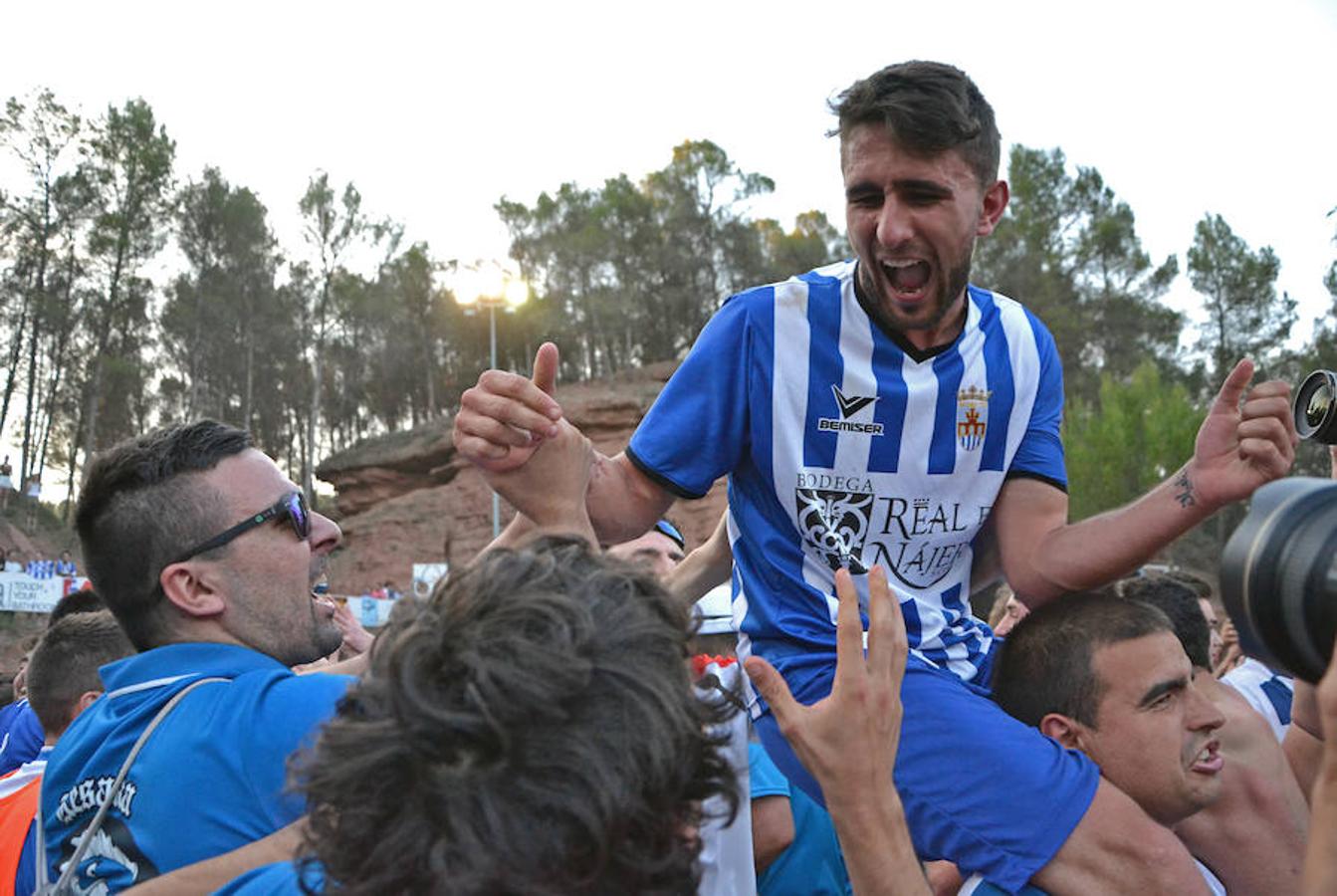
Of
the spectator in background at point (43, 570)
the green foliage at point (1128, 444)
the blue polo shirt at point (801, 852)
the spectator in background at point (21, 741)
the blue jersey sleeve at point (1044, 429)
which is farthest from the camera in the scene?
the green foliage at point (1128, 444)

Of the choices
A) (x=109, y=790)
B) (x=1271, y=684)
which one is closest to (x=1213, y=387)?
(x=1271, y=684)

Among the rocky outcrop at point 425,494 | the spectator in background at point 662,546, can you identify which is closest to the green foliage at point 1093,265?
the rocky outcrop at point 425,494

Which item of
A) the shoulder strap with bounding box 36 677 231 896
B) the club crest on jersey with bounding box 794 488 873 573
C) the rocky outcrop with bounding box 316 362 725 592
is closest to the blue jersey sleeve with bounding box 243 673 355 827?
the shoulder strap with bounding box 36 677 231 896

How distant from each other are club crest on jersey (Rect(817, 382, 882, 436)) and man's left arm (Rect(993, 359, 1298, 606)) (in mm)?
461

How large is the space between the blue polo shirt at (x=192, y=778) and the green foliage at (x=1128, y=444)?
39559 mm

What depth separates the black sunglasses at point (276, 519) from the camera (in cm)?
282

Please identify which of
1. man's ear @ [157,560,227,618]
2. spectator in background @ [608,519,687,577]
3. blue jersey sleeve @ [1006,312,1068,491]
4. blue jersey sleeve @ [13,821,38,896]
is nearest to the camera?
man's ear @ [157,560,227,618]

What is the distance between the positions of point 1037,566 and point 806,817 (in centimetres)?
114

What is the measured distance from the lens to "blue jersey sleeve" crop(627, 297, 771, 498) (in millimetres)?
2902

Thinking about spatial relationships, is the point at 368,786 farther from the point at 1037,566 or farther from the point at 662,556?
the point at 662,556

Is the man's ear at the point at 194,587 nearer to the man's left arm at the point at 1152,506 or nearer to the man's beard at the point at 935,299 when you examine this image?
the man's beard at the point at 935,299

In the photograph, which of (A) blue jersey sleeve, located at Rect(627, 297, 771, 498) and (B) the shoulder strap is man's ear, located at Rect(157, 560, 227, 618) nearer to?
(B) the shoulder strap

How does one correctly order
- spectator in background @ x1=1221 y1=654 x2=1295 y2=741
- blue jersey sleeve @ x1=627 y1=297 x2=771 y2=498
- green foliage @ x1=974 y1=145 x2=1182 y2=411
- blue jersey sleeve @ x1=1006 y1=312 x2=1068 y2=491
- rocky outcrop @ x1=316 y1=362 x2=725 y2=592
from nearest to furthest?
1. blue jersey sleeve @ x1=627 y1=297 x2=771 y2=498
2. blue jersey sleeve @ x1=1006 y1=312 x2=1068 y2=491
3. spectator in background @ x1=1221 y1=654 x2=1295 y2=741
4. rocky outcrop @ x1=316 y1=362 x2=725 y2=592
5. green foliage @ x1=974 y1=145 x2=1182 y2=411

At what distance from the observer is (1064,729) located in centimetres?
276
